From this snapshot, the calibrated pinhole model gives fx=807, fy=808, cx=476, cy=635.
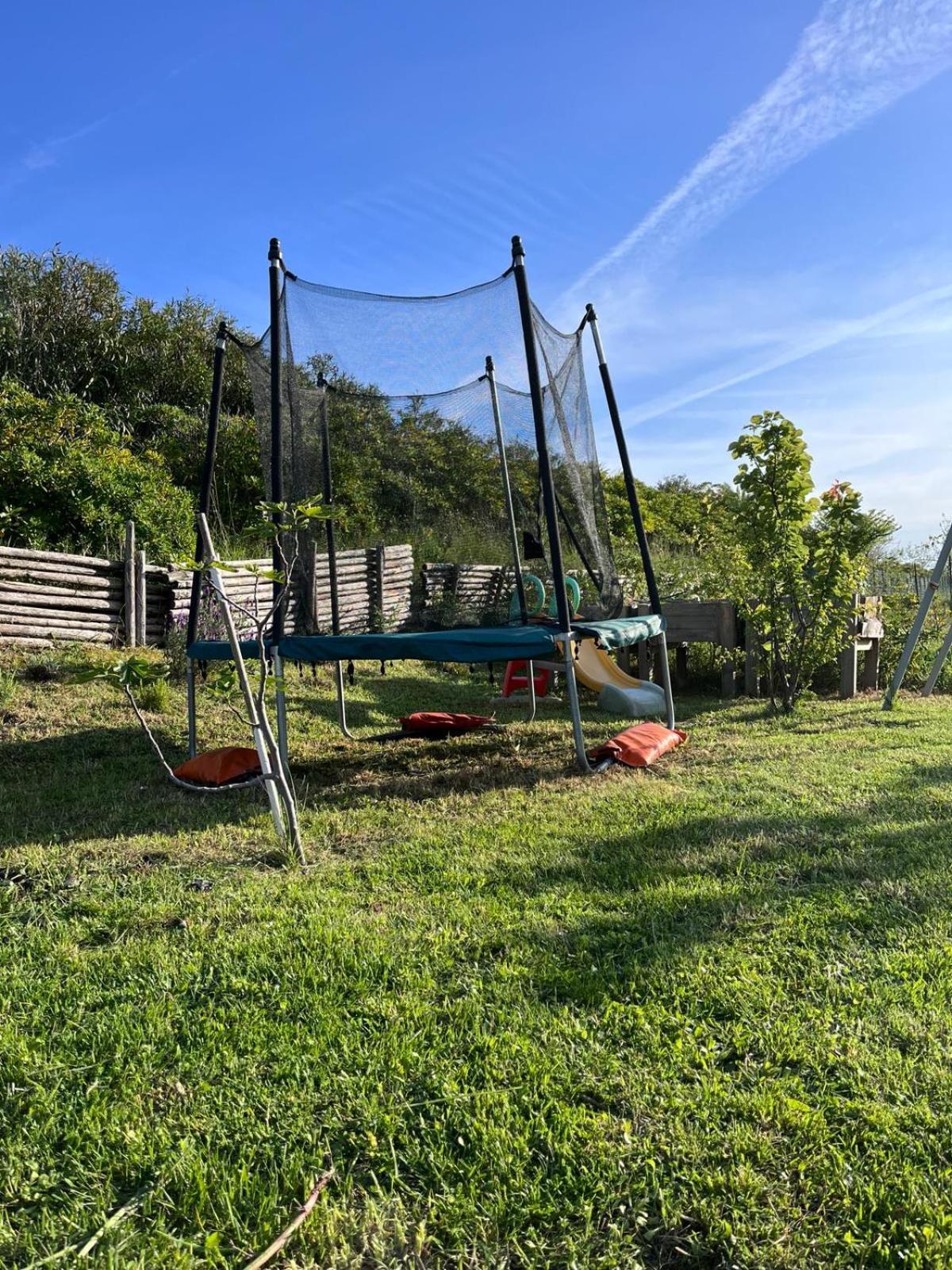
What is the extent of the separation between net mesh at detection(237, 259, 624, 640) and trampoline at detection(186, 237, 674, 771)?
0.4 inches

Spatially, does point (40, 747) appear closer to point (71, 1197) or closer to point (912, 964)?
point (71, 1197)

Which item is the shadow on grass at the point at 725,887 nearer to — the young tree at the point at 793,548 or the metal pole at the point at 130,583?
the young tree at the point at 793,548

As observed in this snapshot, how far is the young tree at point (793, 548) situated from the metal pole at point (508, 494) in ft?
5.66

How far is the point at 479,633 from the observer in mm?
4242

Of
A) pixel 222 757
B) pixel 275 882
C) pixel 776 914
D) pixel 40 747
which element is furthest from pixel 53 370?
pixel 776 914

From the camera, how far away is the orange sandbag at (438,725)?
203 inches

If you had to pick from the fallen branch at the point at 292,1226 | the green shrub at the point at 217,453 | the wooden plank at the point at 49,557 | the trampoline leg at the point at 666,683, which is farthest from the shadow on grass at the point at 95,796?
the green shrub at the point at 217,453

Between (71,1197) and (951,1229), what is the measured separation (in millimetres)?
1374

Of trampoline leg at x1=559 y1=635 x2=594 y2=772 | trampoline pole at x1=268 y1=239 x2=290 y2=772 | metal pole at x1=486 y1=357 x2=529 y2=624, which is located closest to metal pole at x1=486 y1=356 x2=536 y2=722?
metal pole at x1=486 y1=357 x2=529 y2=624

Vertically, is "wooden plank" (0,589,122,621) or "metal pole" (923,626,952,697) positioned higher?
"wooden plank" (0,589,122,621)

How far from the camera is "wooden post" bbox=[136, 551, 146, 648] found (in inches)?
306

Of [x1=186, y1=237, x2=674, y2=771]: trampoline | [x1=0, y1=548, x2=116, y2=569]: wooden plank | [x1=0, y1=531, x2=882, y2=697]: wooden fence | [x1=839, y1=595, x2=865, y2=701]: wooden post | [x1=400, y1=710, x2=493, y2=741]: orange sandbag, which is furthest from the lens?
[x1=0, y1=548, x2=116, y2=569]: wooden plank

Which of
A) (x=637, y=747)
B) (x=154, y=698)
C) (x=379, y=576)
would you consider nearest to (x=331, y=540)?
(x=379, y=576)

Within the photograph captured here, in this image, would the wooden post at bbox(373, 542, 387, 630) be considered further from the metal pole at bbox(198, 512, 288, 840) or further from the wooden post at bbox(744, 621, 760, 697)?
the wooden post at bbox(744, 621, 760, 697)
